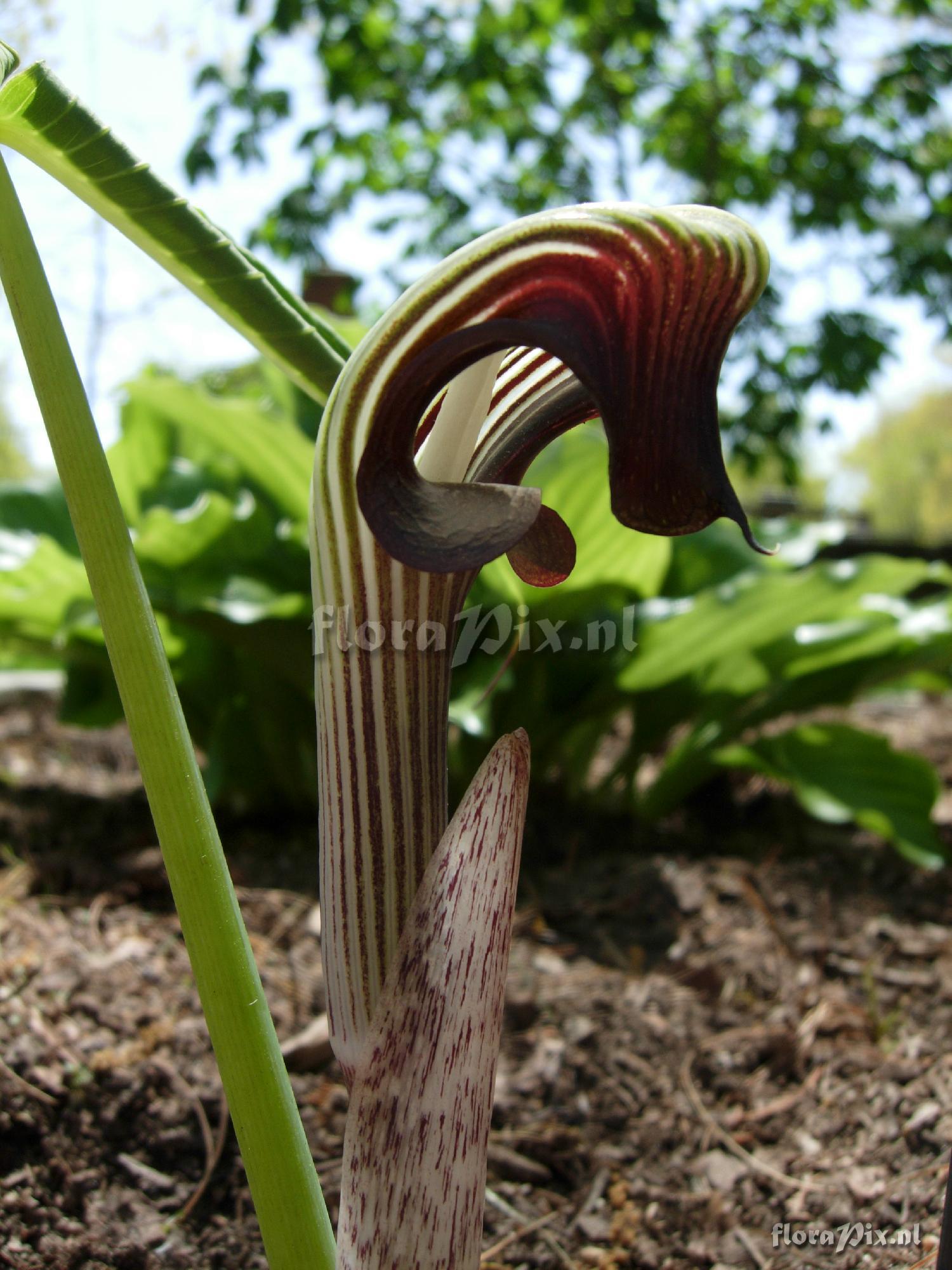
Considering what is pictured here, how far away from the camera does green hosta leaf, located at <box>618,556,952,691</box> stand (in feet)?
6.09

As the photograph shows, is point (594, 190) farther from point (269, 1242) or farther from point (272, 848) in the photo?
point (269, 1242)

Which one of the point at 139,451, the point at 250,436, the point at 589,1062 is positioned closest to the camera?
the point at 589,1062

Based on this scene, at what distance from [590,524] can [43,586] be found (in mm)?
929

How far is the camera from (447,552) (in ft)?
1.64

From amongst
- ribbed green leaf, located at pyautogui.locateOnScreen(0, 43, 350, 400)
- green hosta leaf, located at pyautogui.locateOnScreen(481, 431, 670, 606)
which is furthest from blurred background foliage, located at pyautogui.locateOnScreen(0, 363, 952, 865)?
ribbed green leaf, located at pyautogui.locateOnScreen(0, 43, 350, 400)

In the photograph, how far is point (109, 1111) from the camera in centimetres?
101

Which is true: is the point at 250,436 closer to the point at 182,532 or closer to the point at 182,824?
the point at 182,532

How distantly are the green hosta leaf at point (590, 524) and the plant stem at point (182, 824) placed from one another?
1.10 metres

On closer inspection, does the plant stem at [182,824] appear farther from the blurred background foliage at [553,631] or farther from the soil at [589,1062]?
the blurred background foliage at [553,631]

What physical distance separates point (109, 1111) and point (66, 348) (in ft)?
2.61

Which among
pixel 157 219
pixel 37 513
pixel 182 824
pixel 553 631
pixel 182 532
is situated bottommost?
pixel 182 824

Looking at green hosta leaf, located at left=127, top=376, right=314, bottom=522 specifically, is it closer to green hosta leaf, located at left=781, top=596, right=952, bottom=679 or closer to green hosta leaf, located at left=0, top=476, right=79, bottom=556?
green hosta leaf, located at left=0, top=476, right=79, bottom=556

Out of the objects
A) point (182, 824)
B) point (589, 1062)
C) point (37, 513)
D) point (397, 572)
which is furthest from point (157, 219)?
point (37, 513)

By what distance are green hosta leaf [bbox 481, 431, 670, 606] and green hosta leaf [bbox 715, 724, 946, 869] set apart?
1.76 feet
